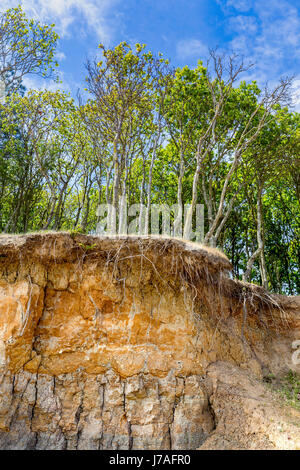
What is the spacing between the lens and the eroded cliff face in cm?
757

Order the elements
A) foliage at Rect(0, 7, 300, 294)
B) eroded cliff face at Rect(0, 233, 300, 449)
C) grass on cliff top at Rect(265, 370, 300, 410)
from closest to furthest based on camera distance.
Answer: eroded cliff face at Rect(0, 233, 300, 449), grass on cliff top at Rect(265, 370, 300, 410), foliage at Rect(0, 7, 300, 294)

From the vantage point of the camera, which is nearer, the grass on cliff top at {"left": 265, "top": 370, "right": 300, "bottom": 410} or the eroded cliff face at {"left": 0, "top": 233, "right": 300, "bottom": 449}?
the eroded cliff face at {"left": 0, "top": 233, "right": 300, "bottom": 449}

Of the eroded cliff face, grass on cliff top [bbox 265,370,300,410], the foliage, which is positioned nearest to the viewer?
the eroded cliff face

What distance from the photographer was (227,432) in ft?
24.5

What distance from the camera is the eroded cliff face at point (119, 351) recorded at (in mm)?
7570

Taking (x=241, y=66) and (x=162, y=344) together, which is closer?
(x=162, y=344)

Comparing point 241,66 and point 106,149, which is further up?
point 241,66

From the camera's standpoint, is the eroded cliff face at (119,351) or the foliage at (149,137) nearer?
the eroded cliff face at (119,351)

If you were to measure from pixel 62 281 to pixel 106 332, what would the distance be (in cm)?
195

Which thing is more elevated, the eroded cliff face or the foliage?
the foliage

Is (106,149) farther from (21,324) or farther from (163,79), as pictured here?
(21,324)

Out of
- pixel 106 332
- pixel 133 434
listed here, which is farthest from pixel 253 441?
pixel 106 332

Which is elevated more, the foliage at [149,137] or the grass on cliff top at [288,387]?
the foliage at [149,137]

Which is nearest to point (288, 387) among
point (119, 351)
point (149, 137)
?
point (119, 351)
